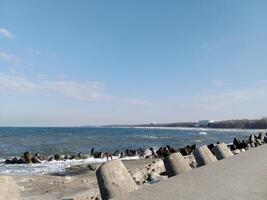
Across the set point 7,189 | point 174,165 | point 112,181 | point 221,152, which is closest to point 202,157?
point 174,165

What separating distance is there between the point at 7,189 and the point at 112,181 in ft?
4.79

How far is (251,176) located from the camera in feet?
20.5

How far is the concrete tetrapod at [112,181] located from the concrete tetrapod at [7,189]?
1.27 meters

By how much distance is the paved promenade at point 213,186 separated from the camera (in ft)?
15.4

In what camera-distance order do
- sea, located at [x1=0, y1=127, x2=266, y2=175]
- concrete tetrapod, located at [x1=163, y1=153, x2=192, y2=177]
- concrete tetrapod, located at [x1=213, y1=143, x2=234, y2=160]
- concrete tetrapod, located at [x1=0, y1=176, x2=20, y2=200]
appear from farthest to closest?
sea, located at [x1=0, y1=127, x2=266, y2=175] < concrete tetrapod, located at [x1=213, y1=143, x2=234, y2=160] < concrete tetrapod, located at [x1=163, y1=153, x2=192, y2=177] < concrete tetrapod, located at [x1=0, y1=176, x2=20, y2=200]

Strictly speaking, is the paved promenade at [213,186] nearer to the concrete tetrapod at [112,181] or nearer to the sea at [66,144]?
the concrete tetrapod at [112,181]

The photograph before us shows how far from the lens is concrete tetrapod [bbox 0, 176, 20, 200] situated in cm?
366

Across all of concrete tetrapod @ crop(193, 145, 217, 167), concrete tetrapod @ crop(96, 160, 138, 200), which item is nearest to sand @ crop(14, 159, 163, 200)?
concrete tetrapod @ crop(193, 145, 217, 167)

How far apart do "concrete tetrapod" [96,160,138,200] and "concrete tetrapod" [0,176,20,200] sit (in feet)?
4.17

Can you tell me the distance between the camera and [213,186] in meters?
Result: 5.27

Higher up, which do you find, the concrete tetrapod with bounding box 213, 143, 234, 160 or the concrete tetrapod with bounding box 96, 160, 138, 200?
the concrete tetrapod with bounding box 213, 143, 234, 160

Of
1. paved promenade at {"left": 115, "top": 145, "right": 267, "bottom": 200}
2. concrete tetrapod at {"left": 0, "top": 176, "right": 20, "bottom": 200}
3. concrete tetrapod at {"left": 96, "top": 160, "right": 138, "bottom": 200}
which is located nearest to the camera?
concrete tetrapod at {"left": 0, "top": 176, "right": 20, "bottom": 200}

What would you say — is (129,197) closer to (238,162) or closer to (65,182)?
(238,162)

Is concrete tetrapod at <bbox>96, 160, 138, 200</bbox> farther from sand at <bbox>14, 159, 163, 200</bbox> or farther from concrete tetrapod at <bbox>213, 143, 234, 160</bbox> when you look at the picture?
concrete tetrapod at <bbox>213, 143, 234, 160</bbox>
